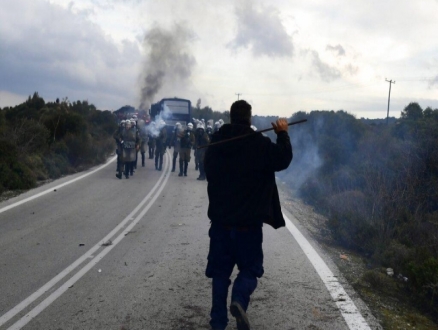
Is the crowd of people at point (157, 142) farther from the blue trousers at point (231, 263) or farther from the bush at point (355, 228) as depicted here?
the blue trousers at point (231, 263)

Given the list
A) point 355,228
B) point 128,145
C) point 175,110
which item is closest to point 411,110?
point 128,145

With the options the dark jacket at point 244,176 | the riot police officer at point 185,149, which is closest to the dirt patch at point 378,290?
the dark jacket at point 244,176

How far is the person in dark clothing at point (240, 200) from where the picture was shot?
4.37 meters

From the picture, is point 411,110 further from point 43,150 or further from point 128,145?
point 43,150

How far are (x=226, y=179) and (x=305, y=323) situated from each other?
1.63 meters

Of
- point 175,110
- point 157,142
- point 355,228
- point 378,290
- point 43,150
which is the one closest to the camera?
point 378,290

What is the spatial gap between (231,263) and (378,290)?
2367 mm

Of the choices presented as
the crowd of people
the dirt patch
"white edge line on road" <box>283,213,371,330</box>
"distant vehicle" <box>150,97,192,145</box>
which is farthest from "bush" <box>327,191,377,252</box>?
"distant vehicle" <box>150,97,192,145</box>

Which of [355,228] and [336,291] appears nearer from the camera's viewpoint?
[336,291]

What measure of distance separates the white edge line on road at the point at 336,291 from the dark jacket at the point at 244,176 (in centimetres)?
137

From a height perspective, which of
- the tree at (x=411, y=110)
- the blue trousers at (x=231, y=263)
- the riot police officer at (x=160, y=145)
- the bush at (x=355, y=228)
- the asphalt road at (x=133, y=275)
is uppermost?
the tree at (x=411, y=110)

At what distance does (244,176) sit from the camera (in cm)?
441

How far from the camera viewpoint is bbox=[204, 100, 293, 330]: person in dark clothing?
4.37 metres

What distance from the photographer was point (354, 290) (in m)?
5.93
